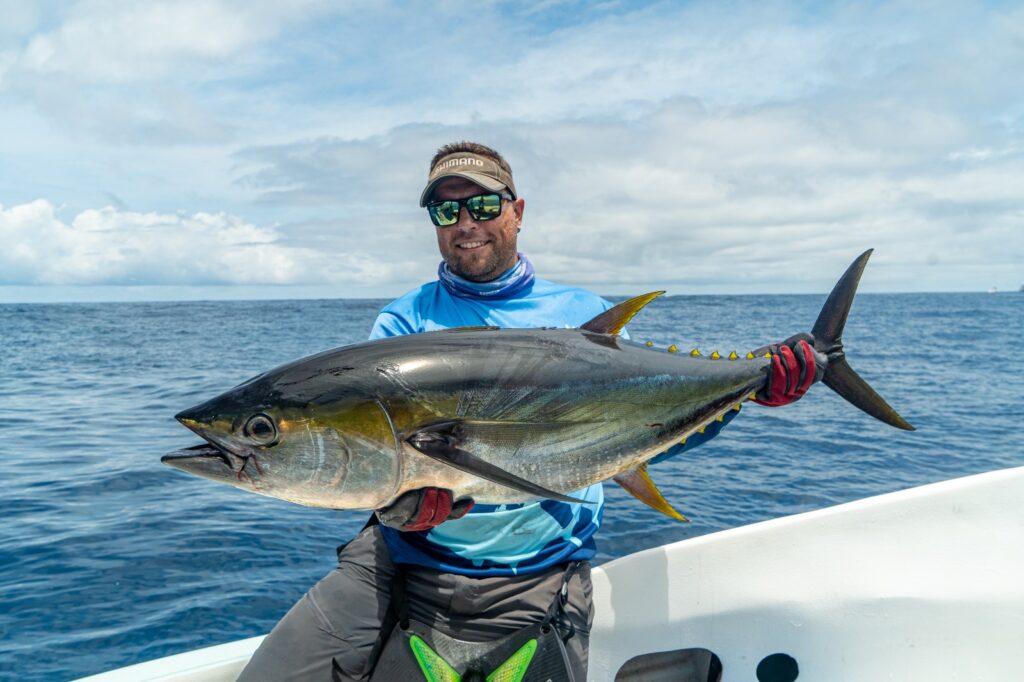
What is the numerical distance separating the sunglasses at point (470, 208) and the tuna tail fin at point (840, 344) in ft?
5.29

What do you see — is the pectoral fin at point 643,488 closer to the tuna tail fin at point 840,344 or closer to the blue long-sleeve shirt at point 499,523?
the blue long-sleeve shirt at point 499,523

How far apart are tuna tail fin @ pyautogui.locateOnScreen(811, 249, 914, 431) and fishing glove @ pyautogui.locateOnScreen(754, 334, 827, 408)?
9cm

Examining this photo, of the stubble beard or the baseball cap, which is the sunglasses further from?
the stubble beard

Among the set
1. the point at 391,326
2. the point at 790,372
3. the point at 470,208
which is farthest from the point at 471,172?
the point at 790,372

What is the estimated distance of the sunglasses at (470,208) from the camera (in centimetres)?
335

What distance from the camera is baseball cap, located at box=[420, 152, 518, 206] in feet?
10.9

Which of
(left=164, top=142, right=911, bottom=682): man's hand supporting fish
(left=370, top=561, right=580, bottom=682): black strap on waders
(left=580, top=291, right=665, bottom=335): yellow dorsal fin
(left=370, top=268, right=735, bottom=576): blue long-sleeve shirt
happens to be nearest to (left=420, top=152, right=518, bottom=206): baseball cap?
(left=164, top=142, right=911, bottom=682): man's hand supporting fish

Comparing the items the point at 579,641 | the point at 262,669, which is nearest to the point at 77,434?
the point at 262,669

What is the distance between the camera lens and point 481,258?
3.37 metres

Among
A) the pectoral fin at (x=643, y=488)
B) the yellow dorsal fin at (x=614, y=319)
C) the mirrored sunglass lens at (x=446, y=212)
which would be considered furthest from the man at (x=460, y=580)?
the yellow dorsal fin at (x=614, y=319)

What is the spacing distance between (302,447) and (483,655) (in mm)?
1422

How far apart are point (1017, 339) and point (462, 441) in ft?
131

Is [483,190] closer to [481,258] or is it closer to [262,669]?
[481,258]

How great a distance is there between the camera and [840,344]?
9.73 feet
